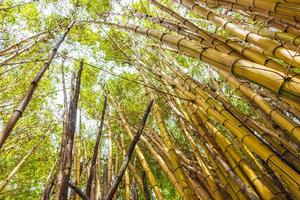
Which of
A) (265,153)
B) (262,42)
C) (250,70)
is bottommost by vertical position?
(265,153)

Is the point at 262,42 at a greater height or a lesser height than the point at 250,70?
greater

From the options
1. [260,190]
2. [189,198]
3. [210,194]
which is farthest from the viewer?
[210,194]

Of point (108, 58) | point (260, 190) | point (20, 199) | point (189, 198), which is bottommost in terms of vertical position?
point (260, 190)

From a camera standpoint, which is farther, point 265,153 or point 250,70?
point 265,153

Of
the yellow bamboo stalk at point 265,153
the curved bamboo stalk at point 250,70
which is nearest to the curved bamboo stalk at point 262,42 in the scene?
the curved bamboo stalk at point 250,70

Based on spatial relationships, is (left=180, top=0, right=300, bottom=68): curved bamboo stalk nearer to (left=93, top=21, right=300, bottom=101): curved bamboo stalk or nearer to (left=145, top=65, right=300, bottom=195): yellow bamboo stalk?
A: (left=93, top=21, right=300, bottom=101): curved bamboo stalk

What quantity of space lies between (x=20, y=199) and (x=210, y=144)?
10.5 ft

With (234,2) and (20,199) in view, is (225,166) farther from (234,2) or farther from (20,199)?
(20,199)

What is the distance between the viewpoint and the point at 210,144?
2092 mm

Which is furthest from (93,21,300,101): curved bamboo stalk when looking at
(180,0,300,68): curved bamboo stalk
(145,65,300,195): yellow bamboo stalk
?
(145,65,300,195): yellow bamboo stalk

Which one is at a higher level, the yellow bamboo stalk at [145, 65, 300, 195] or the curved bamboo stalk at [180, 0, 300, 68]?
the curved bamboo stalk at [180, 0, 300, 68]

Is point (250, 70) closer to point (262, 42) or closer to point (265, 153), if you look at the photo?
point (262, 42)

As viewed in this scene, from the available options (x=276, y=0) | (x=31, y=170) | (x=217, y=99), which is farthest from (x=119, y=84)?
(x=276, y=0)

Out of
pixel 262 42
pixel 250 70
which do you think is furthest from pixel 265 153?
pixel 262 42
